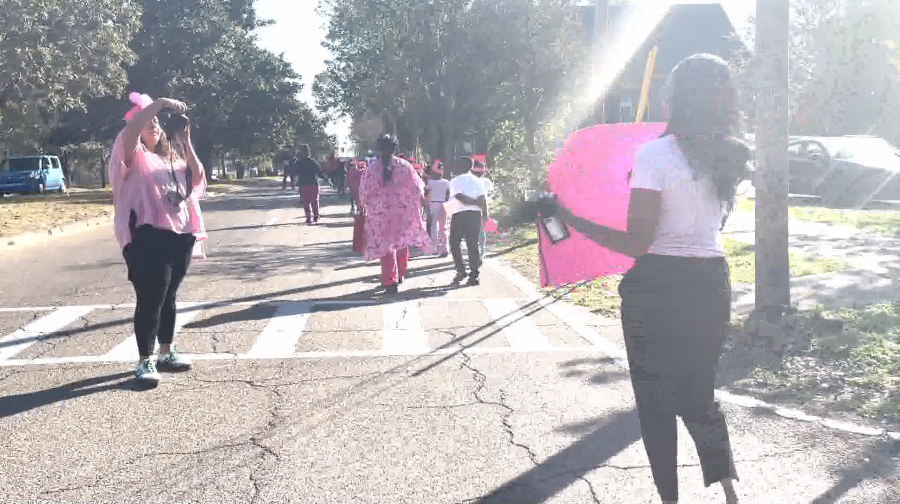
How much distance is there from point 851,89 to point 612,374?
3063cm

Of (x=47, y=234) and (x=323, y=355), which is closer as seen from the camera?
(x=323, y=355)

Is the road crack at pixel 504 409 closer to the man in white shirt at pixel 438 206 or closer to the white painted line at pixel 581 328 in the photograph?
the white painted line at pixel 581 328

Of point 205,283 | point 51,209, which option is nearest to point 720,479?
point 205,283

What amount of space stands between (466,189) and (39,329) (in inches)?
211

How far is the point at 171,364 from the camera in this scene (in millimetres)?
6625

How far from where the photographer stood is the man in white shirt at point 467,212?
37.9ft

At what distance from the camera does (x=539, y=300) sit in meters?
10.2

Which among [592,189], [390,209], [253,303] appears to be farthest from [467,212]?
[592,189]

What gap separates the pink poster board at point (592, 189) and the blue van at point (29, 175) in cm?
4005

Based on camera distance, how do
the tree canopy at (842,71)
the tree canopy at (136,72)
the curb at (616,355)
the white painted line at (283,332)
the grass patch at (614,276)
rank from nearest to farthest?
the curb at (616,355), the white painted line at (283,332), the grass patch at (614,276), the tree canopy at (136,72), the tree canopy at (842,71)

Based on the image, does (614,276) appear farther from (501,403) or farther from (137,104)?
(137,104)

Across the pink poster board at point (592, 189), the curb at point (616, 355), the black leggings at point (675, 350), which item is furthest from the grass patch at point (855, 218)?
the black leggings at point (675, 350)

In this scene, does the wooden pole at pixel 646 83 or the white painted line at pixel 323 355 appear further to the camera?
the white painted line at pixel 323 355

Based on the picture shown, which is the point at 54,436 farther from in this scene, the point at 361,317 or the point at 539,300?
the point at 539,300
